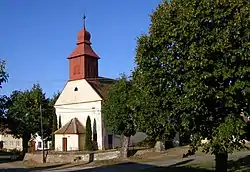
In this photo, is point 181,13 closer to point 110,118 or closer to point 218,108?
point 218,108

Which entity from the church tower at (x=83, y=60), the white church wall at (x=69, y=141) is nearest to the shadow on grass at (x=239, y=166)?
the white church wall at (x=69, y=141)

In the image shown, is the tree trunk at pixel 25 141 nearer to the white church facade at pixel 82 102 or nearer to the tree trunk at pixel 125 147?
the white church facade at pixel 82 102

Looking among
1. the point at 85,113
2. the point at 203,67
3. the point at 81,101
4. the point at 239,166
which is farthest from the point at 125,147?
the point at 203,67

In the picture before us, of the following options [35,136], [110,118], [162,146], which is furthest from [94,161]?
[35,136]

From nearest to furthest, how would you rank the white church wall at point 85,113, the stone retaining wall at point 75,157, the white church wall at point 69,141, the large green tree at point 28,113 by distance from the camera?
the stone retaining wall at point 75,157
the white church wall at point 69,141
the white church wall at point 85,113
the large green tree at point 28,113

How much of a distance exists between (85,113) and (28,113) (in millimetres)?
11291

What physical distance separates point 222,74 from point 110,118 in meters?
29.9

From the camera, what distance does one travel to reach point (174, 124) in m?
17.5

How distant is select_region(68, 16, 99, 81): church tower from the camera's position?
63.6 m

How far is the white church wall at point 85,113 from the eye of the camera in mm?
59281

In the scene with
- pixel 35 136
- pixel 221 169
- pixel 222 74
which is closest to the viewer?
pixel 222 74

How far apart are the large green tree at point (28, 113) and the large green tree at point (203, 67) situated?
50.7m

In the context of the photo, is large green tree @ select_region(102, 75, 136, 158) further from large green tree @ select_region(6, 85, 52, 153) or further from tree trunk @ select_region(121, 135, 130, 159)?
large green tree @ select_region(6, 85, 52, 153)

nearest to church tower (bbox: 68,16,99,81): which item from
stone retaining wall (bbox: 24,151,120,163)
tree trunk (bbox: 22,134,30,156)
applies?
tree trunk (bbox: 22,134,30,156)
